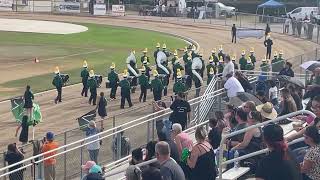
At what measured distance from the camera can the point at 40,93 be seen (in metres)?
30.4

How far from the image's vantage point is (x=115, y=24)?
67.2 m

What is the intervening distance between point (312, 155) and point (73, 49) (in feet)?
136

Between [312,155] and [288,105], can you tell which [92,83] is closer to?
[288,105]

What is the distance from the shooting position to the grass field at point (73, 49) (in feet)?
116

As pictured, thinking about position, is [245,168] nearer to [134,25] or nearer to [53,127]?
[53,127]

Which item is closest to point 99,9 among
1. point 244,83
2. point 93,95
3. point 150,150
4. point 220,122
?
point 93,95

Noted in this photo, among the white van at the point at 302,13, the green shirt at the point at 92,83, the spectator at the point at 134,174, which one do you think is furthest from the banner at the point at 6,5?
the spectator at the point at 134,174

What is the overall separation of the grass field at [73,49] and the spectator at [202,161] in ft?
70.6

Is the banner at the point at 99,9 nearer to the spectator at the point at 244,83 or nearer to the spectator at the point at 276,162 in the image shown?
the spectator at the point at 244,83

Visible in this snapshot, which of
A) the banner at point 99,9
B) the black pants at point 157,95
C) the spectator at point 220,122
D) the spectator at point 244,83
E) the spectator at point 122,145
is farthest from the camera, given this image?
the banner at point 99,9

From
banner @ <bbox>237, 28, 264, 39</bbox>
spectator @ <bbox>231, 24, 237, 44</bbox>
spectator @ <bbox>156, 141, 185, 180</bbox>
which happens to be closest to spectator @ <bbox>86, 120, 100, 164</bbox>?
spectator @ <bbox>156, 141, 185, 180</bbox>

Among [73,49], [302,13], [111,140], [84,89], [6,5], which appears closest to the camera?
[111,140]

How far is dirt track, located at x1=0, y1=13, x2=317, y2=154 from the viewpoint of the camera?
24.0 m

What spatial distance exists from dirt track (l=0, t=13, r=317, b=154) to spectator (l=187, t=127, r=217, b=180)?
29.9ft
